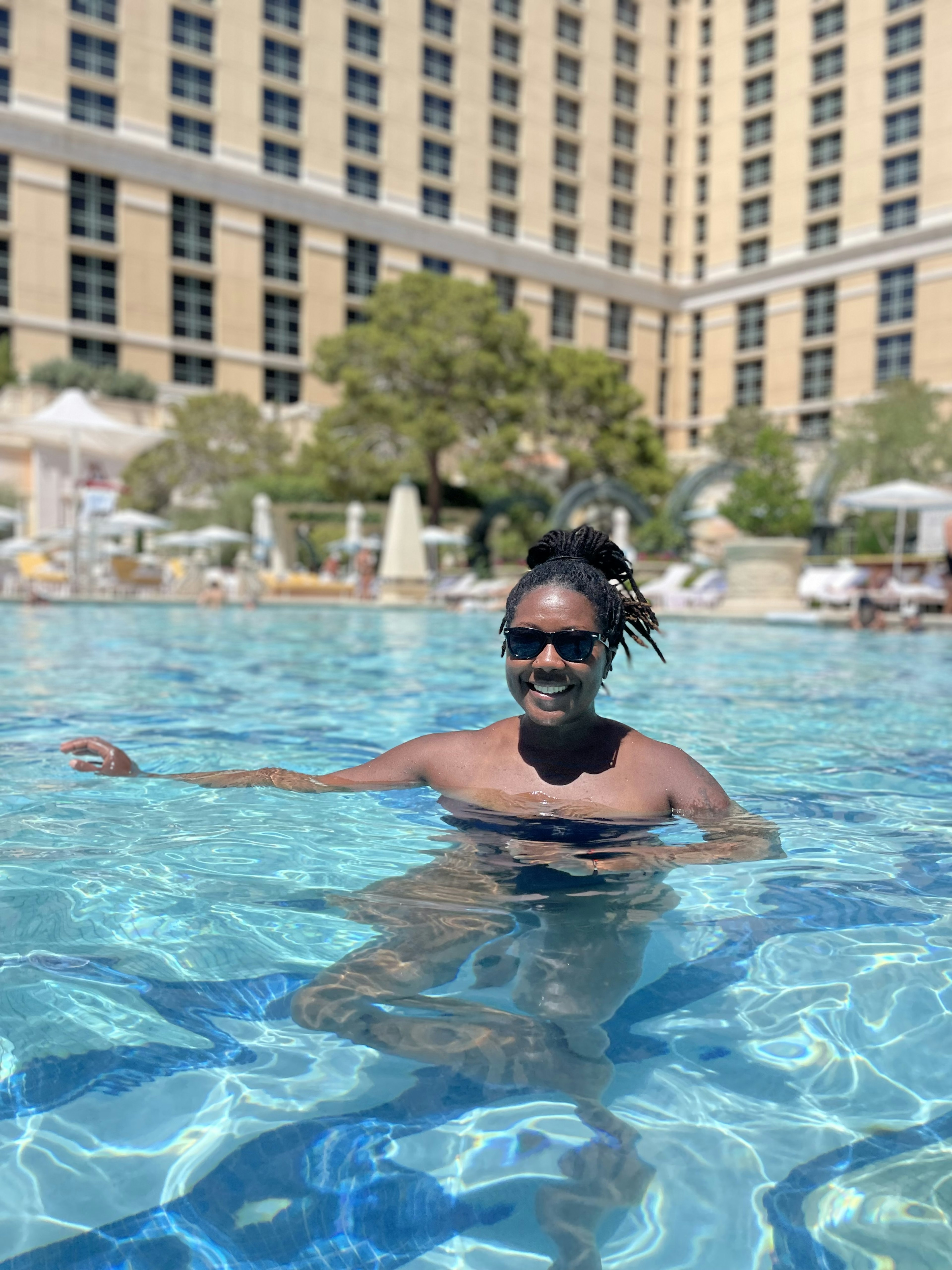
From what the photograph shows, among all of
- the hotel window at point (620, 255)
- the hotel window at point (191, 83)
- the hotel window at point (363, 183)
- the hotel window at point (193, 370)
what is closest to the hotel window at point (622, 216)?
the hotel window at point (620, 255)

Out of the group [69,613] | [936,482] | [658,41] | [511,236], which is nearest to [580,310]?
[511,236]

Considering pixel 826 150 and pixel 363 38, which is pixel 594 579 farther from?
pixel 826 150

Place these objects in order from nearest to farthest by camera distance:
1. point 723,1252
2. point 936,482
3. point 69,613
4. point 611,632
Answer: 1. point 723,1252
2. point 611,632
3. point 69,613
4. point 936,482

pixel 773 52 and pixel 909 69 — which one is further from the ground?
pixel 773 52

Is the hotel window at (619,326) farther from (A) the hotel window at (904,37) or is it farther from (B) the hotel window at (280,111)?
(B) the hotel window at (280,111)

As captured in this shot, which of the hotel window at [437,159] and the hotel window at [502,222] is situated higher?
the hotel window at [437,159]

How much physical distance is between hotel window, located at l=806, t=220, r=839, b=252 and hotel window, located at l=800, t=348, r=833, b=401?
16.2 ft

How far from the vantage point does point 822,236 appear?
5159 cm

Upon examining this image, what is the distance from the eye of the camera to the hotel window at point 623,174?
55.8 m

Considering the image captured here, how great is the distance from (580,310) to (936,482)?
24.5m

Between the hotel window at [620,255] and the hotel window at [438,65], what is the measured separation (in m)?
11.9

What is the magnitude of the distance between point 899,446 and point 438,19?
3171cm

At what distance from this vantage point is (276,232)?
150 feet

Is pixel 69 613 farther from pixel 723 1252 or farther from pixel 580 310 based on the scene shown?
pixel 580 310
